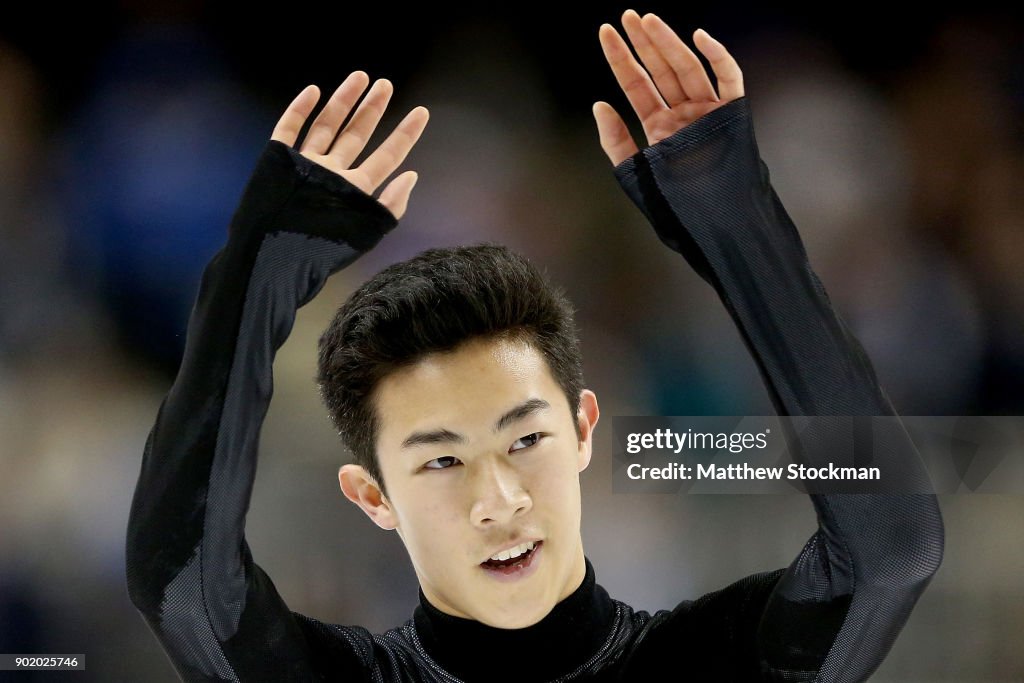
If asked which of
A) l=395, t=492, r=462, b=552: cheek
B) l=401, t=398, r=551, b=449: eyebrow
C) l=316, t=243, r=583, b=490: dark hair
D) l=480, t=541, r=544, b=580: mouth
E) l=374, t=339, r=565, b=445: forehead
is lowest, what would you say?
l=480, t=541, r=544, b=580: mouth

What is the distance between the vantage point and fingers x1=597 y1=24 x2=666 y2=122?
1809mm

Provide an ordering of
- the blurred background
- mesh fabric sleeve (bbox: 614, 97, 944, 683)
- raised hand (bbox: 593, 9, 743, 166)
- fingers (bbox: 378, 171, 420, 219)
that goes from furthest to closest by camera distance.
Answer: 1. the blurred background
2. fingers (bbox: 378, 171, 420, 219)
3. raised hand (bbox: 593, 9, 743, 166)
4. mesh fabric sleeve (bbox: 614, 97, 944, 683)

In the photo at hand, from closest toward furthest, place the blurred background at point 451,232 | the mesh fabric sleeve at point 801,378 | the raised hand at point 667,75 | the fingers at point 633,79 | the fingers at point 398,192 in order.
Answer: the mesh fabric sleeve at point 801,378, the raised hand at point 667,75, the fingers at point 633,79, the fingers at point 398,192, the blurred background at point 451,232

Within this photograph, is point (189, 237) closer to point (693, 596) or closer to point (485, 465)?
point (485, 465)

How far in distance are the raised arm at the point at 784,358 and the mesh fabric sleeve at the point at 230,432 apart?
50 centimetres

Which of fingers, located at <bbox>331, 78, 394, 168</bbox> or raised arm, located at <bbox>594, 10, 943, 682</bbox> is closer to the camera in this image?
raised arm, located at <bbox>594, 10, 943, 682</bbox>

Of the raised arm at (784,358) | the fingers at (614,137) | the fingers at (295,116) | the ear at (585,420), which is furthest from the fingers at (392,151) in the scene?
the ear at (585,420)

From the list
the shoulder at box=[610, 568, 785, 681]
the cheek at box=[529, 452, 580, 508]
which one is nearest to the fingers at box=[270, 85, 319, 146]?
the cheek at box=[529, 452, 580, 508]

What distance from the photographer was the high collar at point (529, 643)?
71.6 inches

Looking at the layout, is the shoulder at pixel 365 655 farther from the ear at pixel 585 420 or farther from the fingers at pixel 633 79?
the fingers at pixel 633 79

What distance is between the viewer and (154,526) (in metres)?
1.67

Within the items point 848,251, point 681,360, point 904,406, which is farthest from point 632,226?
→ point 904,406

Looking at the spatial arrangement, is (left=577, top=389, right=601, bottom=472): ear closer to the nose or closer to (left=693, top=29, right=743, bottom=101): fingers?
the nose

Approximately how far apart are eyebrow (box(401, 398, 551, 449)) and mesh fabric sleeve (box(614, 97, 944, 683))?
1.11 ft
